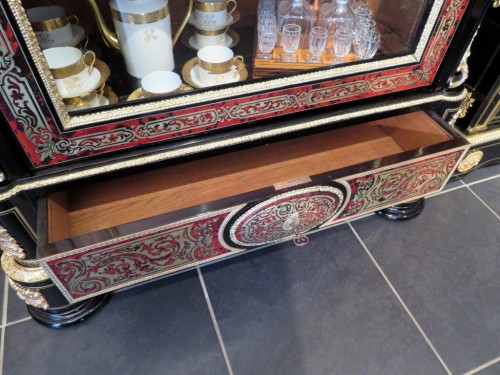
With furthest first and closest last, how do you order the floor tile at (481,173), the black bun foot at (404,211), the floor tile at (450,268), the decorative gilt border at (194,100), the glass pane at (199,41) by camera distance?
the floor tile at (481,173), the black bun foot at (404,211), the floor tile at (450,268), the glass pane at (199,41), the decorative gilt border at (194,100)

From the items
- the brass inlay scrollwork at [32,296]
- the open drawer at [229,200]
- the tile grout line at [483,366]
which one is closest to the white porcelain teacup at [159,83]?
the open drawer at [229,200]

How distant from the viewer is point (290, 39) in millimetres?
794

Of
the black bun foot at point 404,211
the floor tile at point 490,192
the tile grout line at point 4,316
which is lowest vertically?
the tile grout line at point 4,316

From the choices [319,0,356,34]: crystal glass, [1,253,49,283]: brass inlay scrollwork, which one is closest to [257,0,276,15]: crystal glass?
[319,0,356,34]: crystal glass

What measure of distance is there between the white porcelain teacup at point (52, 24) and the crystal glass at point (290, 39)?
1.26 feet

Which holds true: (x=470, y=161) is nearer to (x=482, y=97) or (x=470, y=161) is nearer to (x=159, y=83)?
(x=482, y=97)

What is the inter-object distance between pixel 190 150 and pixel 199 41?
0.74ft

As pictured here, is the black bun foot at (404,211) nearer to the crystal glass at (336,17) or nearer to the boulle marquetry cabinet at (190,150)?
the boulle marquetry cabinet at (190,150)

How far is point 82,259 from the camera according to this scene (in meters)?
0.62

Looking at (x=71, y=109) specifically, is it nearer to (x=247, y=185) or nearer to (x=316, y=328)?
(x=247, y=185)

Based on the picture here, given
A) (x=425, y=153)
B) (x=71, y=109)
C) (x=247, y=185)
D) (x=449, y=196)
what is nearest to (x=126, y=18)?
(x=71, y=109)

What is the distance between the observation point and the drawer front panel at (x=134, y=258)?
625mm

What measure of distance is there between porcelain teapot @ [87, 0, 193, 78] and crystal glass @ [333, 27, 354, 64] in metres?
0.29

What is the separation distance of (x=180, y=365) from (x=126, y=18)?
66 cm
